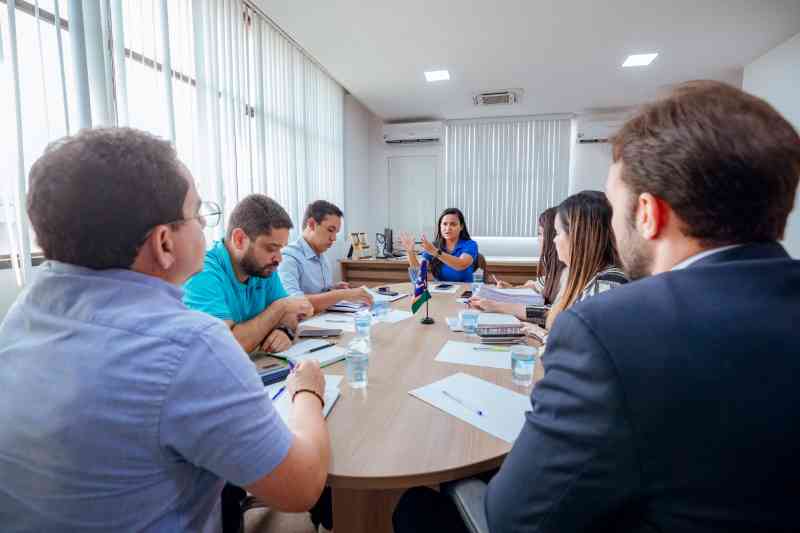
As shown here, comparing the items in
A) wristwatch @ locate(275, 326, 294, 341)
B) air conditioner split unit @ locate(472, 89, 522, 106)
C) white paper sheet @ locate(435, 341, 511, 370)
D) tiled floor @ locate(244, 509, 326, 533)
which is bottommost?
tiled floor @ locate(244, 509, 326, 533)

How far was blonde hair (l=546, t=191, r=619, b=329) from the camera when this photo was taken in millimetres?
1604

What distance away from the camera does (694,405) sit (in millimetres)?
490

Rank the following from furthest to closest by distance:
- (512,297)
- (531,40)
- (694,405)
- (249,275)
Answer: (531,40)
(512,297)
(249,275)
(694,405)

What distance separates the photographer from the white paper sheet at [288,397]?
1.01 m

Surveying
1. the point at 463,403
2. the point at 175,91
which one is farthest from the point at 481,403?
the point at 175,91

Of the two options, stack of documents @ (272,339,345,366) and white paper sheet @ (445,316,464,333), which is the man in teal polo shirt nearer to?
stack of documents @ (272,339,345,366)

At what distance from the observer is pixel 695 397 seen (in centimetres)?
49

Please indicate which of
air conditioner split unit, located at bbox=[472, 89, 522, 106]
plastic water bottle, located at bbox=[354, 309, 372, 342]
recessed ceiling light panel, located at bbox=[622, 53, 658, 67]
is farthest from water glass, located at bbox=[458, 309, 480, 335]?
air conditioner split unit, located at bbox=[472, 89, 522, 106]

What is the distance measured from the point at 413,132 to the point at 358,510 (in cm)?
484

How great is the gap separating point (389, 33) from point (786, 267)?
9.99 ft

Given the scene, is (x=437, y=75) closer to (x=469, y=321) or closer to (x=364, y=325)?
(x=469, y=321)

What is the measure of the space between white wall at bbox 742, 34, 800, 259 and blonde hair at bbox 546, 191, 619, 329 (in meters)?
2.42

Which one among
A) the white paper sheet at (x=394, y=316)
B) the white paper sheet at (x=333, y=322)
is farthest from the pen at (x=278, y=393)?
the white paper sheet at (x=394, y=316)

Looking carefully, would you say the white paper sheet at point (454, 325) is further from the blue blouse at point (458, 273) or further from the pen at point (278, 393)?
the blue blouse at point (458, 273)
